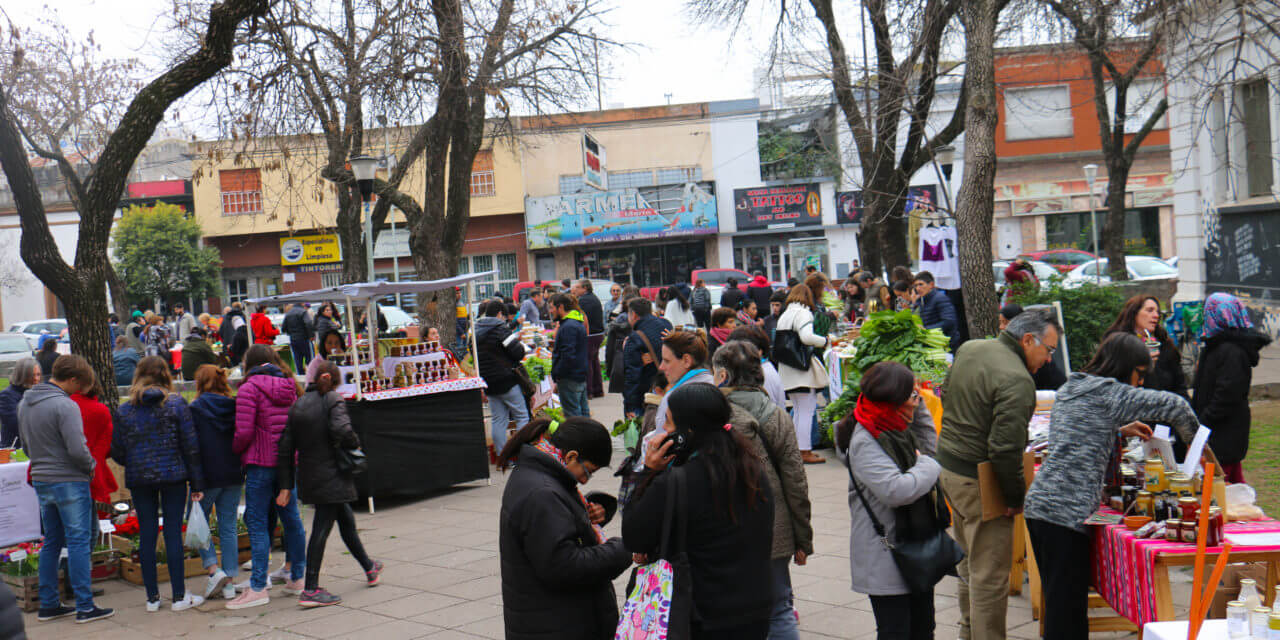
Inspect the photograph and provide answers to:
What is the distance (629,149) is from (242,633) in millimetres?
35344

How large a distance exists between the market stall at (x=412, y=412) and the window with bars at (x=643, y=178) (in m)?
30.0

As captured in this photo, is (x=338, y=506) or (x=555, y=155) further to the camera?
(x=555, y=155)

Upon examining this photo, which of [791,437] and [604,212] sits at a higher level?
[604,212]

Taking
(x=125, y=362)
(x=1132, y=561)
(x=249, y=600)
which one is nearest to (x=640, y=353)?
(x=249, y=600)

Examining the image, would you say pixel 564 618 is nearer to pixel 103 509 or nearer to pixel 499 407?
pixel 103 509

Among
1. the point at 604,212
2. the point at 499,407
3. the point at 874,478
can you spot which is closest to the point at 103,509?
the point at 499,407

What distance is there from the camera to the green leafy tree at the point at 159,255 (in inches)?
1547

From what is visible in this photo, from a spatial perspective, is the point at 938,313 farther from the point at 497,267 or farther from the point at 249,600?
the point at 497,267

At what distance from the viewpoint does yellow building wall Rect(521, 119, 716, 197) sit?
39.9 metres

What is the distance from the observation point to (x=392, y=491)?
31.7 feet

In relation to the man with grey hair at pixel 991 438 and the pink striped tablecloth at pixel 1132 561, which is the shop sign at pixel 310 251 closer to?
the man with grey hair at pixel 991 438

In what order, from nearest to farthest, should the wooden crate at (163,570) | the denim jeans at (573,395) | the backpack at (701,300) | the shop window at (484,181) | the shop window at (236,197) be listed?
the wooden crate at (163,570) < the denim jeans at (573,395) < the backpack at (701,300) < the shop window at (484,181) < the shop window at (236,197)

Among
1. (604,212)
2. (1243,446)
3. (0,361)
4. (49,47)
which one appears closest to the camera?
(1243,446)

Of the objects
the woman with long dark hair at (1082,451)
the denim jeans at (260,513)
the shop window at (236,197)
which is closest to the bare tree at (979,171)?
the woman with long dark hair at (1082,451)
